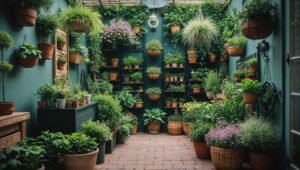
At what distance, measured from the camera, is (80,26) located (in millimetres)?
6062

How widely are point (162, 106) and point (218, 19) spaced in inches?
112

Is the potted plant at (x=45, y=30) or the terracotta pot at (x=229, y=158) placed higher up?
the potted plant at (x=45, y=30)

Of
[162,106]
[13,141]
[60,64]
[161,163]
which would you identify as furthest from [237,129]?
[162,106]

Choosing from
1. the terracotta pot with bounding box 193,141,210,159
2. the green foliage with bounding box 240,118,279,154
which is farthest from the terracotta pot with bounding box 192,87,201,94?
the green foliage with bounding box 240,118,279,154

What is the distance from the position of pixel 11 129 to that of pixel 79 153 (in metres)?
0.95

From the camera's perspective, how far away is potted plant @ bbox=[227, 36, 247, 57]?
21.2 feet

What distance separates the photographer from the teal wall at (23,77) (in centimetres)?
431

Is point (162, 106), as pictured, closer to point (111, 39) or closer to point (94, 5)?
point (111, 39)

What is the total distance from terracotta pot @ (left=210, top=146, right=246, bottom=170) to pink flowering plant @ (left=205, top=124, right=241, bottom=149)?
0.08 m

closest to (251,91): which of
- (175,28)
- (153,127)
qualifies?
(153,127)

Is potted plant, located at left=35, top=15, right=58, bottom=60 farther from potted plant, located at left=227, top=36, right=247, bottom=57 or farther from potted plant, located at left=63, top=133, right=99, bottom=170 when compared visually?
potted plant, located at left=227, top=36, right=247, bottom=57

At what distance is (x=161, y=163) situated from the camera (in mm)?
5227

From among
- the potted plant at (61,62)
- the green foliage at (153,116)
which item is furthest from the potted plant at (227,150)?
the green foliage at (153,116)

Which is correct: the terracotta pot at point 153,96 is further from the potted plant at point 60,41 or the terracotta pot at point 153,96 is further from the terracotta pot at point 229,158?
the terracotta pot at point 229,158
